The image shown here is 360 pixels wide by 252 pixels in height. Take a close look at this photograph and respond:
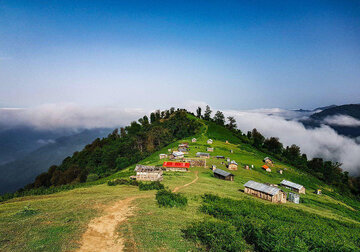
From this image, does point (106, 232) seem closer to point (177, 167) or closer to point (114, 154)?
point (177, 167)

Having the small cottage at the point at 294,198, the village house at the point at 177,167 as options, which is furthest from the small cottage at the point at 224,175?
the small cottage at the point at 294,198

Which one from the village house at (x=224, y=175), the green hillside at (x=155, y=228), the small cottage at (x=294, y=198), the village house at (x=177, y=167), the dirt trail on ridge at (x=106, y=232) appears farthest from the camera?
the village house at (x=177, y=167)

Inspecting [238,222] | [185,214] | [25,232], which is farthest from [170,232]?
[25,232]

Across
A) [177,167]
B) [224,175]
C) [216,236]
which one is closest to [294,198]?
[224,175]

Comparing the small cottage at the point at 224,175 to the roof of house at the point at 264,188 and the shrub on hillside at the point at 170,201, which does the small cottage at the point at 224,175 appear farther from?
the shrub on hillside at the point at 170,201

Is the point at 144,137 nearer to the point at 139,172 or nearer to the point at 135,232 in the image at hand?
the point at 139,172
